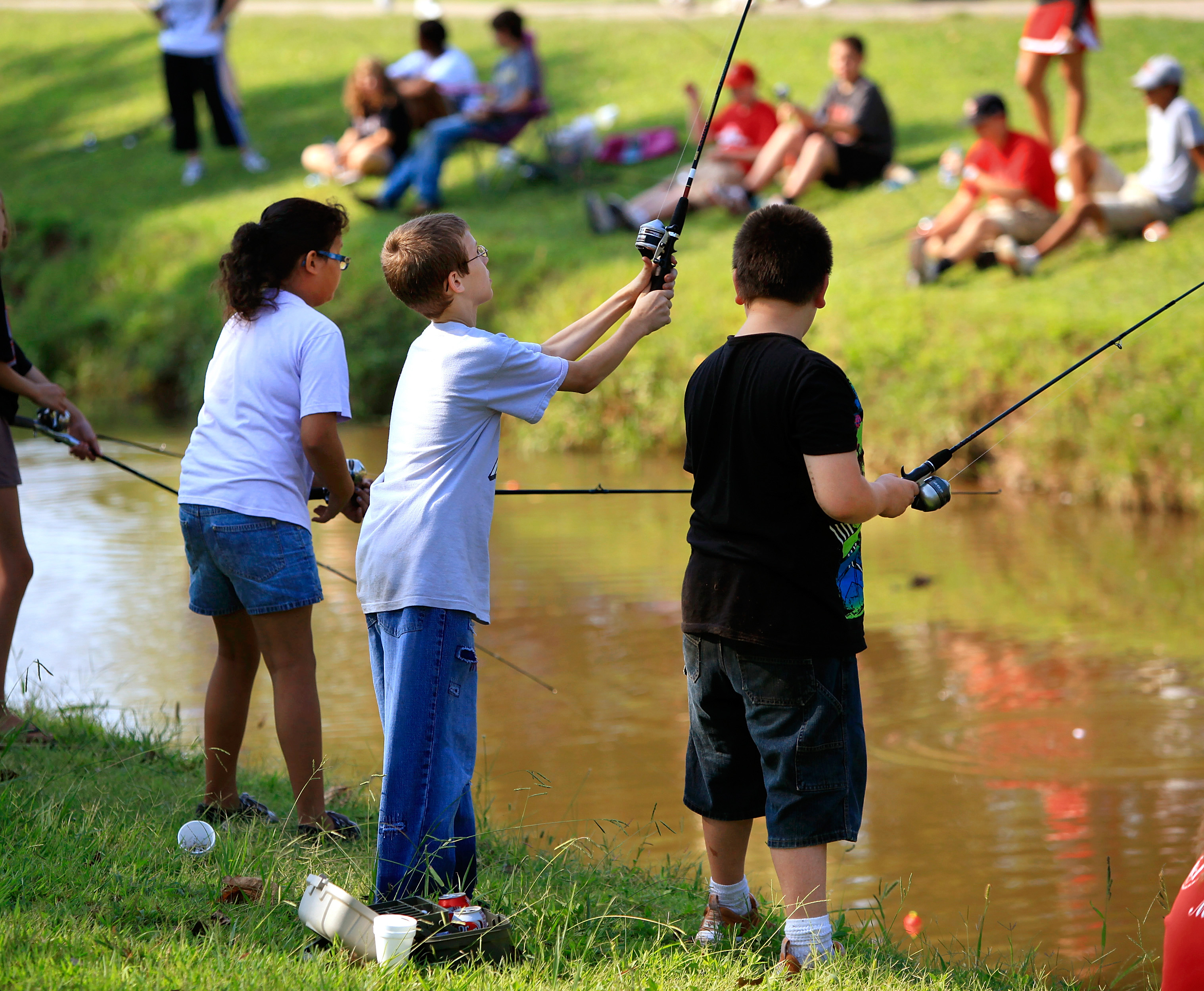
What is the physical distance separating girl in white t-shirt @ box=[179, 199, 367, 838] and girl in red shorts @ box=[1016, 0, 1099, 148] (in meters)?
7.85

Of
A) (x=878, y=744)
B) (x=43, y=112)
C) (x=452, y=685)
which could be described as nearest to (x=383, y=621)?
(x=452, y=685)

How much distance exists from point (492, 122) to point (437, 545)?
980 centimetres

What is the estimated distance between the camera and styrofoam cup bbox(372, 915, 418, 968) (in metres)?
2.47

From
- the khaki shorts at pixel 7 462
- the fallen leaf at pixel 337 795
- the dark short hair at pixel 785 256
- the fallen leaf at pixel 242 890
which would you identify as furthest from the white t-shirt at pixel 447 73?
the fallen leaf at pixel 242 890

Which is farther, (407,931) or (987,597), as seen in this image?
(987,597)

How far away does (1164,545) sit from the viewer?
6.68 metres

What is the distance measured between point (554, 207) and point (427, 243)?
9.25 metres

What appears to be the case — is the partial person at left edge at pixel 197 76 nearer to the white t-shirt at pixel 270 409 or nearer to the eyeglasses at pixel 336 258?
the eyeglasses at pixel 336 258

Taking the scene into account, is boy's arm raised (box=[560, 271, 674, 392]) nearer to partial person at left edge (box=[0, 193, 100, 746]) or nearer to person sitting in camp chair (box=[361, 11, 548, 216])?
partial person at left edge (box=[0, 193, 100, 746])

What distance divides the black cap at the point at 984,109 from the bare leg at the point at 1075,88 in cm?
122

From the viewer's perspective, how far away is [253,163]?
1430 centimetres

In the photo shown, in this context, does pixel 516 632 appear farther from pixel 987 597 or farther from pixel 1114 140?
pixel 1114 140

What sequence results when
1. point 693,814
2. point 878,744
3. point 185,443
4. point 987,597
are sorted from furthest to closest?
point 185,443 < point 987,597 < point 878,744 < point 693,814

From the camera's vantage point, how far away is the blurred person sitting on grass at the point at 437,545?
109 inches
